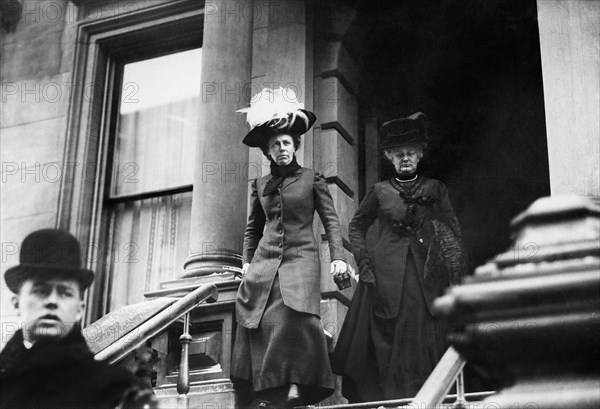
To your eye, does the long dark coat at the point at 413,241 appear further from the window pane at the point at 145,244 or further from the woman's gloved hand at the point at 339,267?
the window pane at the point at 145,244

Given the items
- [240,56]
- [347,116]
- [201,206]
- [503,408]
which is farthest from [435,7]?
[503,408]

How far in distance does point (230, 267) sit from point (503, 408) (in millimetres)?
6081

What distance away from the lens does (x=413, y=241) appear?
7348 mm

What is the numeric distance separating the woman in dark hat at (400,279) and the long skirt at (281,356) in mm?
316

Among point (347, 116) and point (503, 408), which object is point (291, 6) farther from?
point (503, 408)

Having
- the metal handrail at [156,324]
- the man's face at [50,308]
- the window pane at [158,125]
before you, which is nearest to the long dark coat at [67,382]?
the man's face at [50,308]

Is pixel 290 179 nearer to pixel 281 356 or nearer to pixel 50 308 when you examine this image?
pixel 281 356

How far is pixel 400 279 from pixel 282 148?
128 cm

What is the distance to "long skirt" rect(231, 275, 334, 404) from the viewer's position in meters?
6.75

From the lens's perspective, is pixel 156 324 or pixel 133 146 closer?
pixel 156 324

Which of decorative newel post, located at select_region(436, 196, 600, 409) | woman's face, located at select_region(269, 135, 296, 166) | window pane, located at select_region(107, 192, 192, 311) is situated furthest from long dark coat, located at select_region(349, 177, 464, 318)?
decorative newel post, located at select_region(436, 196, 600, 409)

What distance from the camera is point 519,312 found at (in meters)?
2.54

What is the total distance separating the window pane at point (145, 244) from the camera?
1098cm

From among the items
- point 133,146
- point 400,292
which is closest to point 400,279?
point 400,292
